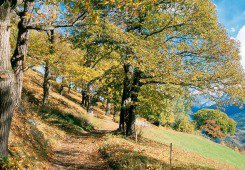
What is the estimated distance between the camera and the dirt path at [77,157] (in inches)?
467

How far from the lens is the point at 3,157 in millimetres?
7273

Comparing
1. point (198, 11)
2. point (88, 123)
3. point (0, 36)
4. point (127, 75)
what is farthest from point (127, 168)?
point (88, 123)

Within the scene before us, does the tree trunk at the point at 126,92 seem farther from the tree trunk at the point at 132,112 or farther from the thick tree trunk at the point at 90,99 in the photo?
the thick tree trunk at the point at 90,99

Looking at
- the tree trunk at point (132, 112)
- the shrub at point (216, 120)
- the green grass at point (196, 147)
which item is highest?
the tree trunk at point (132, 112)

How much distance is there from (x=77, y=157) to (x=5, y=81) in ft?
25.6

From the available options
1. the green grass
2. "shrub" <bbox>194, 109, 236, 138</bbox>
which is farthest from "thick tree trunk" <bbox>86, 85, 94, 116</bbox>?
"shrub" <bbox>194, 109, 236, 138</bbox>

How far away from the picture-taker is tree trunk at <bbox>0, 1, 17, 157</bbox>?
22.1 ft

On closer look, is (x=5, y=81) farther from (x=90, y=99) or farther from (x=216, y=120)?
(x=216, y=120)

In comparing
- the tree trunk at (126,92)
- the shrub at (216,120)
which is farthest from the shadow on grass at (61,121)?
the shrub at (216,120)

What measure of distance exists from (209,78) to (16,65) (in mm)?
13581

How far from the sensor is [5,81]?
23.0ft

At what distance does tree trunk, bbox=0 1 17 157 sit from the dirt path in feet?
14.6

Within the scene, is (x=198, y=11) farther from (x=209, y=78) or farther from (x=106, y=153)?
(x=106, y=153)

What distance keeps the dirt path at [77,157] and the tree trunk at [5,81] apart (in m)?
4.46
